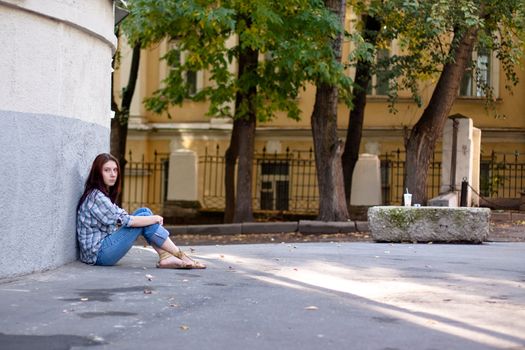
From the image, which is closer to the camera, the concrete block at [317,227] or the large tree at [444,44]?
the concrete block at [317,227]

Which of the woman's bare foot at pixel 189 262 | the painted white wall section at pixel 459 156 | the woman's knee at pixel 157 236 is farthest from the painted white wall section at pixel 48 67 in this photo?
the painted white wall section at pixel 459 156

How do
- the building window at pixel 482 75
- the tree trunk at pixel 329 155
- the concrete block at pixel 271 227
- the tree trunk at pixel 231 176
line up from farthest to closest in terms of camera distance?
the building window at pixel 482 75 → the tree trunk at pixel 231 176 → the tree trunk at pixel 329 155 → the concrete block at pixel 271 227

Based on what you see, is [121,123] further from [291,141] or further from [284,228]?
[284,228]

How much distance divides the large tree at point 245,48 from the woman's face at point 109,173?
9085 mm

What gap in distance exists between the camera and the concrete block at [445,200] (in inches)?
800

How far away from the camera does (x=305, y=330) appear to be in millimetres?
7668

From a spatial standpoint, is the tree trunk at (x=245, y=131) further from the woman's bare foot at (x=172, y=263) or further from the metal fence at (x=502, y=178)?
the woman's bare foot at (x=172, y=263)

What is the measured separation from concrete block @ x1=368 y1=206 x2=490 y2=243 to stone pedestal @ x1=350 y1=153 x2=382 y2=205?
10.6m

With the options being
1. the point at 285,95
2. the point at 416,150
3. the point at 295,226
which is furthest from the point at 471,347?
the point at 285,95

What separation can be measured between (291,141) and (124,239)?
24.3 metres

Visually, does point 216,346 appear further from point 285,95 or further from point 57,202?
point 285,95

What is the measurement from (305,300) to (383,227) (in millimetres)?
7467

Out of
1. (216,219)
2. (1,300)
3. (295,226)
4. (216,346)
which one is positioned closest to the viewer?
(216,346)

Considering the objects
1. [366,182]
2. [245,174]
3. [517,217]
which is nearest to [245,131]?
[245,174]
